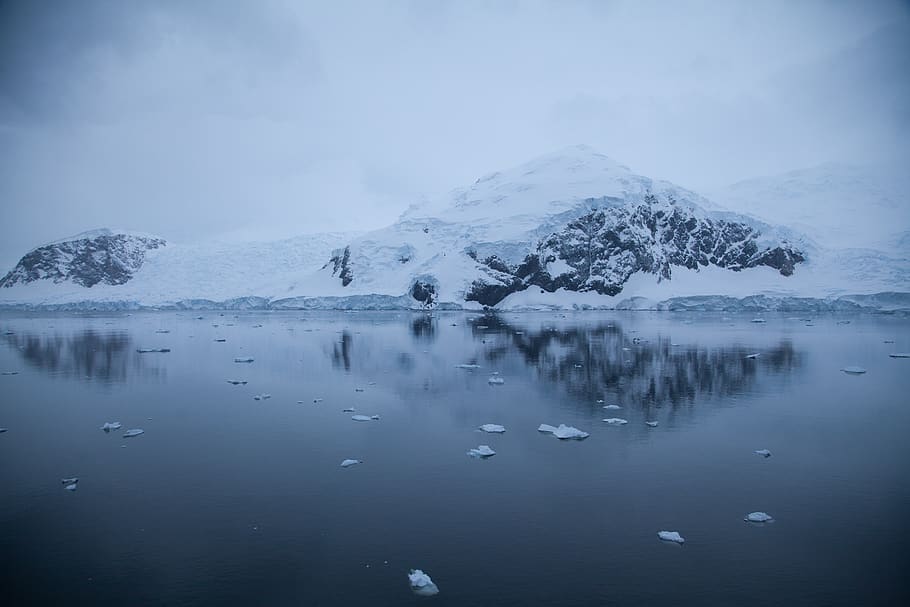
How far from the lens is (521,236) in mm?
84250

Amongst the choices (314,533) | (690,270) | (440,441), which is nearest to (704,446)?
(440,441)

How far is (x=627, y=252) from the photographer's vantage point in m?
87.4

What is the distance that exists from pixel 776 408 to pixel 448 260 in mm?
66945

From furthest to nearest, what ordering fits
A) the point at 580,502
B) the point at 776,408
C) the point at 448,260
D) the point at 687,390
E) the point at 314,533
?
the point at 448,260
the point at 687,390
the point at 776,408
the point at 580,502
the point at 314,533

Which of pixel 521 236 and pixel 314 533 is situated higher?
pixel 521 236

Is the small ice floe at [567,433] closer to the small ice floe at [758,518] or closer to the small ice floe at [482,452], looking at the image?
the small ice floe at [482,452]

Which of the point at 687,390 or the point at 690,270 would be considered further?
the point at 690,270

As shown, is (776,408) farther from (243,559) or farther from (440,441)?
(243,559)

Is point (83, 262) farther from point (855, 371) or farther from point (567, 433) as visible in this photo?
point (855, 371)

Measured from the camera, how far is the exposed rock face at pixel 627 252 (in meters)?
83.4

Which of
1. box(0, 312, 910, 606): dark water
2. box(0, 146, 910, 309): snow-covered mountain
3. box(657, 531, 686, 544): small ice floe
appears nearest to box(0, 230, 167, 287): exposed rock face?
box(0, 146, 910, 309): snow-covered mountain

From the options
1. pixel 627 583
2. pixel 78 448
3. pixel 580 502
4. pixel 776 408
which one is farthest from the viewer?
pixel 776 408

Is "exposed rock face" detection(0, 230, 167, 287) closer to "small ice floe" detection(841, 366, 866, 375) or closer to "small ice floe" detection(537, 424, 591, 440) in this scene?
"small ice floe" detection(537, 424, 591, 440)

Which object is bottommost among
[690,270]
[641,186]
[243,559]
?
[243,559]
